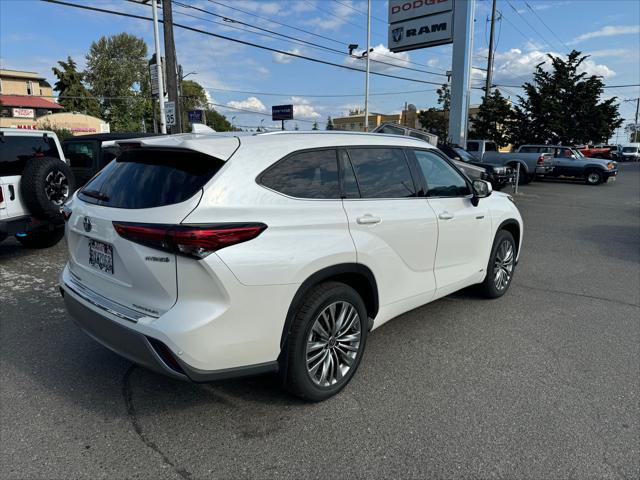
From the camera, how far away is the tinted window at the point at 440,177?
402 cm

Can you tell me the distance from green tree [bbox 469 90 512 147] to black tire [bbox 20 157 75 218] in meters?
31.0

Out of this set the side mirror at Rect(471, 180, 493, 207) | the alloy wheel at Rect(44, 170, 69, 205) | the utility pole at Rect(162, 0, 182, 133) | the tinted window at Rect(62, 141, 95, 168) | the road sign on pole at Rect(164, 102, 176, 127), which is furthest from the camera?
the road sign on pole at Rect(164, 102, 176, 127)

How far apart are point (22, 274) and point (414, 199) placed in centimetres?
533

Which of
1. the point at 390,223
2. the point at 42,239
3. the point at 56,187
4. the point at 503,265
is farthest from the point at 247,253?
the point at 42,239

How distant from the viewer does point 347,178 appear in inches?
129

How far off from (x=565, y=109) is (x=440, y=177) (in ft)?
104

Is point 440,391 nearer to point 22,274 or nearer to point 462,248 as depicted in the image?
point 462,248

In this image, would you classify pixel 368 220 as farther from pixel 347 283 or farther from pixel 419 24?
pixel 419 24

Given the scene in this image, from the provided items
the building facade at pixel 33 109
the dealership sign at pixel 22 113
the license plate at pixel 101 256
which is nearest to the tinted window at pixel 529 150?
the license plate at pixel 101 256

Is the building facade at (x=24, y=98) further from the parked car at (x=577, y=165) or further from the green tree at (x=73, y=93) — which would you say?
the parked car at (x=577, y=165)

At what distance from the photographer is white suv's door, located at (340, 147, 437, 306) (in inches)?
127

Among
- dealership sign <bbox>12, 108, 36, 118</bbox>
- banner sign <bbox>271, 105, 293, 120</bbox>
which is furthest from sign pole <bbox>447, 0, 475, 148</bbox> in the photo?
dealership sign <bbox>12, 108, 36, 118</bbox>

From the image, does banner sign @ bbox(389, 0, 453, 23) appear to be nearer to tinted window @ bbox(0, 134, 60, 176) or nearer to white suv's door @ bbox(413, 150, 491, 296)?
tinted window @ bbox(0, 134, 60, 176)

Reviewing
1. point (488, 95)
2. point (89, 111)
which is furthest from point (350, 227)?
point (89, 111)
